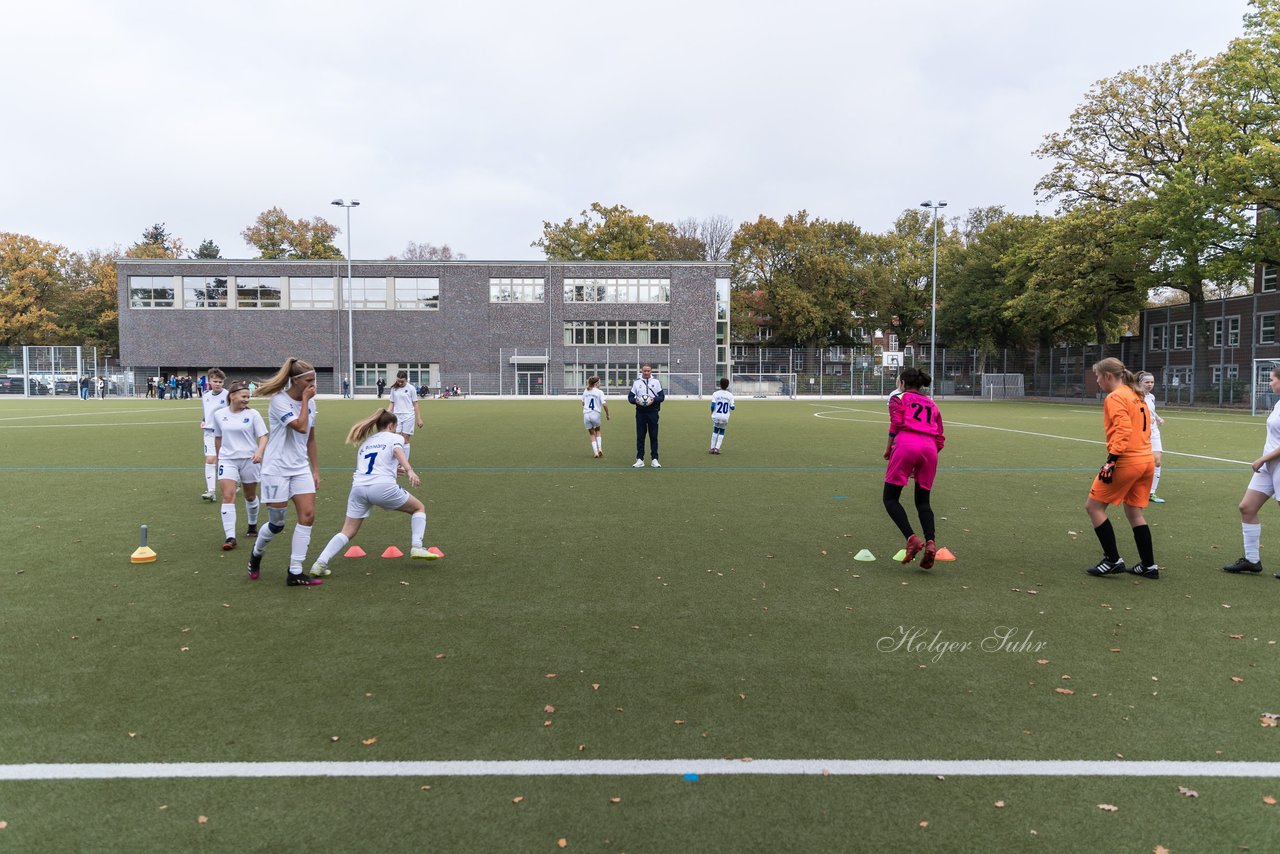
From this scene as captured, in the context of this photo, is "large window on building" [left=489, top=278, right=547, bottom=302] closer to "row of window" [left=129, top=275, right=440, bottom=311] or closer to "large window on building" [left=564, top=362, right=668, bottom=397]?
"large window on building" [left=564, top=362, right=668, bottom=397]

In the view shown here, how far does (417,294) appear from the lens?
60.8 metres

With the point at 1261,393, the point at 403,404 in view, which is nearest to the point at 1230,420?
the point at 1261,393

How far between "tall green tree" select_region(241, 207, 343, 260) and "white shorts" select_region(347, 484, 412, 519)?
3018 inches

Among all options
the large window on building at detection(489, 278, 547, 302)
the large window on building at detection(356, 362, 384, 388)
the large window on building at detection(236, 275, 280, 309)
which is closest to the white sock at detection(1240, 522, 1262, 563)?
the large window on building at detection(489, 278, 547, 302)

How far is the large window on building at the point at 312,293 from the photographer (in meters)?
60.4

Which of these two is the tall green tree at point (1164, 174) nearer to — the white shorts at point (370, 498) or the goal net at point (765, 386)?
the goal net at point (765, 386)

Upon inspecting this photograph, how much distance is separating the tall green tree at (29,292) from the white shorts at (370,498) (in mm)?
79216

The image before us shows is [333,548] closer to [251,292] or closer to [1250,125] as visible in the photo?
[1250,125]

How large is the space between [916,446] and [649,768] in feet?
14.2

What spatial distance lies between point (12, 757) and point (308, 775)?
4.60 ft

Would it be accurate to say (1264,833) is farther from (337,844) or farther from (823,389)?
(823,389)

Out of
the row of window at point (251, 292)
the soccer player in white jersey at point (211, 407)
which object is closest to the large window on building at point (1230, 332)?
the row of window at point (251, 292)

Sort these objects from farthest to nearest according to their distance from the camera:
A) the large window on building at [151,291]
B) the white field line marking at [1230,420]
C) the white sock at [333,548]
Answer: the large window on building at [151,291]
the white field line marking at [1230,420]
the white sock at [333,548]


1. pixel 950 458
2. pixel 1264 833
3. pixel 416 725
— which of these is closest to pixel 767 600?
pixel 416 725
